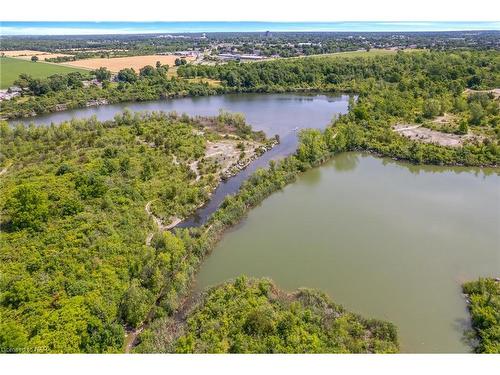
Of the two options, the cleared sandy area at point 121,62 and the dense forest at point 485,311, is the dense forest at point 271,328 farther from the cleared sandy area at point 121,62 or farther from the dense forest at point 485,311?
the cleared sandy area at point 121,62

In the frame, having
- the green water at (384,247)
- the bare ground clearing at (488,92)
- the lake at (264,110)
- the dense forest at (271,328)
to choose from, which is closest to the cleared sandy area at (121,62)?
the lake at (264,110)

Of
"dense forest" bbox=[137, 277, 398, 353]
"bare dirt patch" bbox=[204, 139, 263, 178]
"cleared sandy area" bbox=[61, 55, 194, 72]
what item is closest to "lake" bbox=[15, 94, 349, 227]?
"bare dirt patch" bbox=[204, 139, 263, 178]

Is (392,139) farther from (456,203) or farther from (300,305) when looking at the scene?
(300,305)

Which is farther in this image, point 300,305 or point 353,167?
point 353,167

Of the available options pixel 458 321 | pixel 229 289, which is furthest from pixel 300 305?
pixel 458 321

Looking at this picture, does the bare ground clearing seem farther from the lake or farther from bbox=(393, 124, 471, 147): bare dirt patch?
bbox=(393, 124, 471, 147): bare dirt patch
